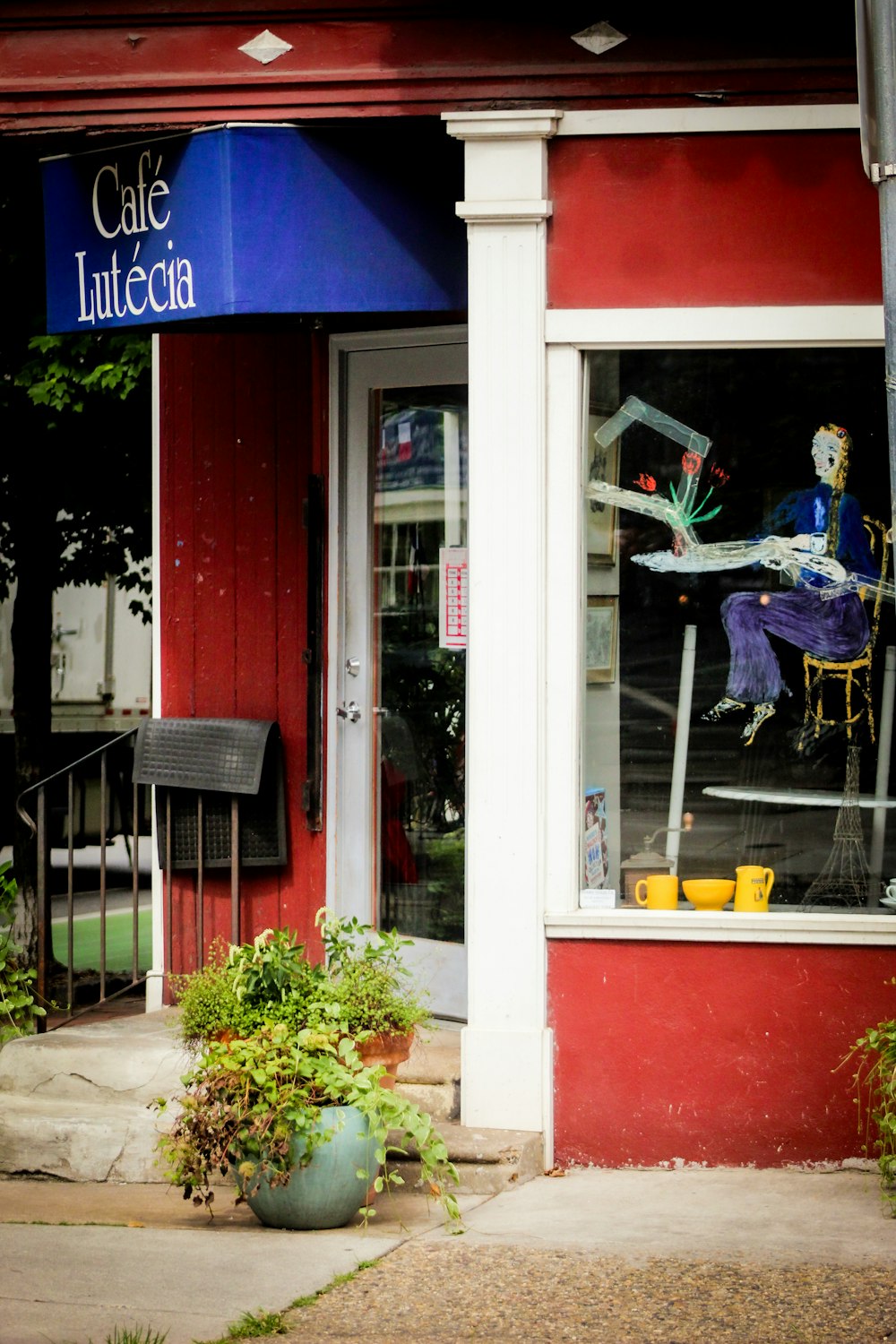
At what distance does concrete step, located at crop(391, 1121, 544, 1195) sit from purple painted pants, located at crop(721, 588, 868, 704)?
1.63 metres

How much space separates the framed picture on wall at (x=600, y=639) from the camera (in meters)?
5.53

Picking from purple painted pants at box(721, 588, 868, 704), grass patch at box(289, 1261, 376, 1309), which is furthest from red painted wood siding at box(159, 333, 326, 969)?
grass patch at box(289, 1261, 376, 1309)

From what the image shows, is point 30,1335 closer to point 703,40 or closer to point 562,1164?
point 562,1164

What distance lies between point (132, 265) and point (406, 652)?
1.76 m

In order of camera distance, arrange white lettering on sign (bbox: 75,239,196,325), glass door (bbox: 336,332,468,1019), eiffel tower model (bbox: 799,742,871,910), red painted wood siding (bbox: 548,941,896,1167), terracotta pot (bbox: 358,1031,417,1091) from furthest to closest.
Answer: glass door (bbox: 336,332,468,1019) < white lettering on sign (bbox: 75,239,196,325) < eiffel tower model (bbox: 799,742,871,910) < red painted wood siding (bbox: 548,941,896,1167) < terracotta pot (bbox: 358,1031,417,1091)

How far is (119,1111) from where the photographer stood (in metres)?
5.59

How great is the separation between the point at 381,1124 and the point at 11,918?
2764mm

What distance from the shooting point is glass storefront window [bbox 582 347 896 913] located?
546cm

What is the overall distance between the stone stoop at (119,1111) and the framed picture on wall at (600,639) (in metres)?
1.38

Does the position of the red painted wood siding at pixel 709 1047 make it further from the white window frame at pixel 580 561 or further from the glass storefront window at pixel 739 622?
the glass storefront window at pixel 739 622

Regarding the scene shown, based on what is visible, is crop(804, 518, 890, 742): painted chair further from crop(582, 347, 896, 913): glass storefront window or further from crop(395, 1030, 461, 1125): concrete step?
crop(395, 1030, 461, 1125): concrete step

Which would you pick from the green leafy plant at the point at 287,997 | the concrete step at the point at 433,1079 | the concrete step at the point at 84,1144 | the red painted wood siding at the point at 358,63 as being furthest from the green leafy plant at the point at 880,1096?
the red painted wood siding at the point at 358,63

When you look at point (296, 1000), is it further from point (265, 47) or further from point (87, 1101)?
point (265, 47)

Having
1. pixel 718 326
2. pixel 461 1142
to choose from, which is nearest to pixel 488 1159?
pixel 461 1142
